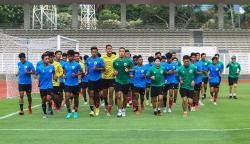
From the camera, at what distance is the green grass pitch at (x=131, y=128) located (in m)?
11.8

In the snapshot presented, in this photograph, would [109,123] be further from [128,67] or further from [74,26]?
[74,26]

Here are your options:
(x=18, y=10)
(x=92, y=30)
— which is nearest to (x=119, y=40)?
(x=92, y=30)

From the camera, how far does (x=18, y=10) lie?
7556 centimetres

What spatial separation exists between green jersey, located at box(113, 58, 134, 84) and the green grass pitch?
1.11m

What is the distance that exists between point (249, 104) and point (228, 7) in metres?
64.3

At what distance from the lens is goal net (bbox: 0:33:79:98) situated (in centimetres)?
2900

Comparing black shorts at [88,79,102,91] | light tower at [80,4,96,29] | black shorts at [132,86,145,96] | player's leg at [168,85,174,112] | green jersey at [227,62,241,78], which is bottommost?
player's leg at [168,85,174,112]

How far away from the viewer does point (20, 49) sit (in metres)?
34.7

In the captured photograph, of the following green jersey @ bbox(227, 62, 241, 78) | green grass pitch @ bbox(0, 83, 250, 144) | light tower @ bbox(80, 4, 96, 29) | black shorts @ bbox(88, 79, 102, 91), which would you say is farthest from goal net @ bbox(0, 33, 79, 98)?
light tower @ bbox(80, 4, 96, 29)

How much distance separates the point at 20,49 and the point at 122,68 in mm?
18870

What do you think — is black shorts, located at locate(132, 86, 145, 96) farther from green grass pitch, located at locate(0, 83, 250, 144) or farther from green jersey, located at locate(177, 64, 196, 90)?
green jersey, located at locate(177, 64, 196, 90)

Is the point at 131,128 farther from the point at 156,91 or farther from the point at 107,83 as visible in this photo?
the point at 107,83

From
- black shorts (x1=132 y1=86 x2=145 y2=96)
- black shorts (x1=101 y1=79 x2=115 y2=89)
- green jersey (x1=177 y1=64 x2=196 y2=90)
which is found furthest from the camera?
black shorts (x1=132 y1=86 x2=145 y2=96)

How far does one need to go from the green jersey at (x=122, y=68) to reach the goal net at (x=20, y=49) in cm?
879
